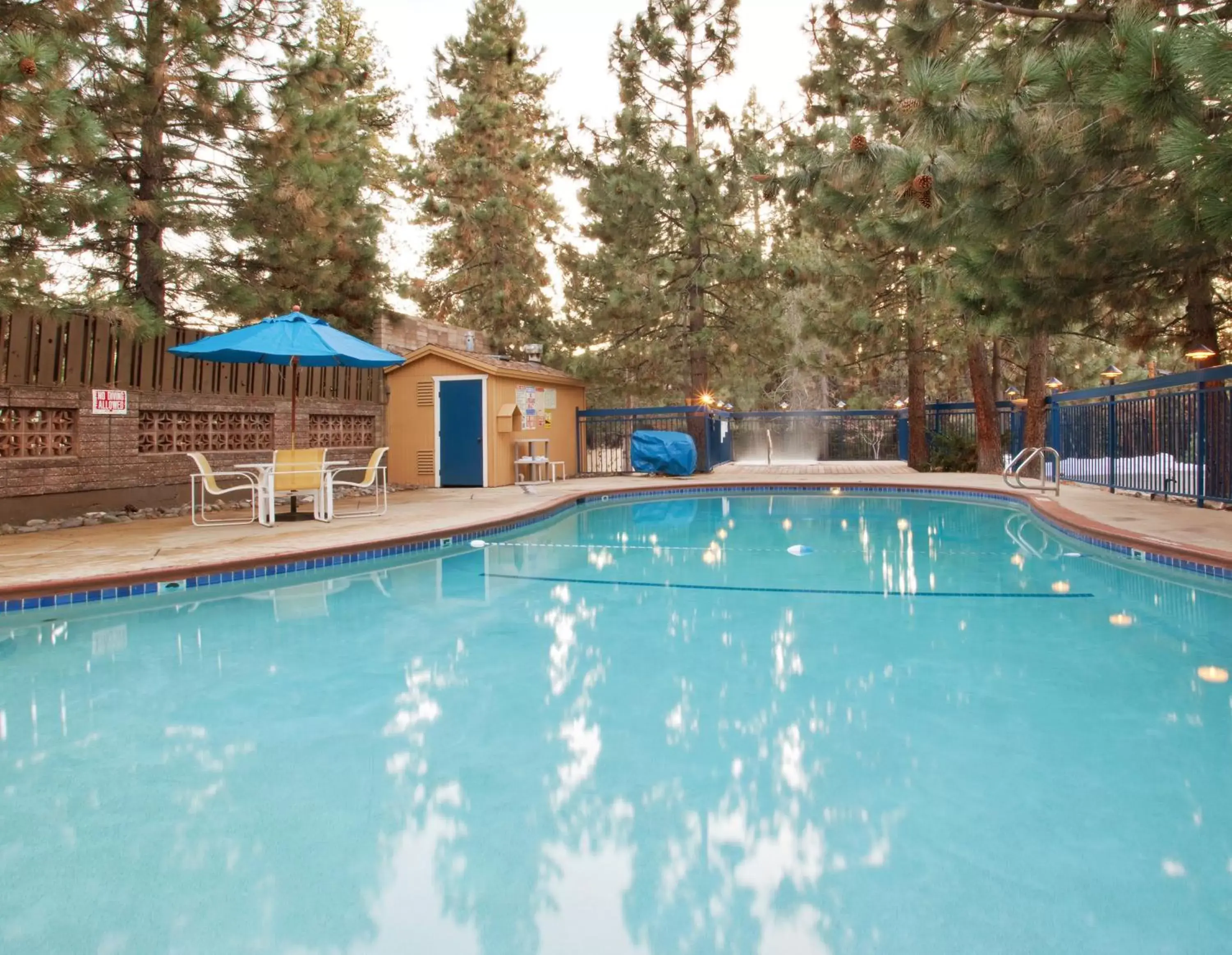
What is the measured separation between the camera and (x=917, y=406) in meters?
17.3

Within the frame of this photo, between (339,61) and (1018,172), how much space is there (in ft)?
24.4

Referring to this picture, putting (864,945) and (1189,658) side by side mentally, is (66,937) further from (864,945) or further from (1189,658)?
(1189,658)

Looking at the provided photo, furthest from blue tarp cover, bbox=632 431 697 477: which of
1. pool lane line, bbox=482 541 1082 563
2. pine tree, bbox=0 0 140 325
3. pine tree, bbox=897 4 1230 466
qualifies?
pine tree, bbox=0 0 140 325

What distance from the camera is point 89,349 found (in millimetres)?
8773

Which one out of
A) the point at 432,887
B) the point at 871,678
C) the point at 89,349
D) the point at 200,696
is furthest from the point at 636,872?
the point at 89,349

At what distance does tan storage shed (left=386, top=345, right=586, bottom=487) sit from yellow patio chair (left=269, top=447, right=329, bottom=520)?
16.5 feet

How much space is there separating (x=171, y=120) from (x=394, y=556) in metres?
6.08

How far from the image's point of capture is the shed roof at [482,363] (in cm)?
1359

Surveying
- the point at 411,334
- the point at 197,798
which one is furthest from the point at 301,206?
the point at 197,798

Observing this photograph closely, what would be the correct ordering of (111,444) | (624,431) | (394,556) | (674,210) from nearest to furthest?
(394,556), (111,444), (674,210), (624,431)

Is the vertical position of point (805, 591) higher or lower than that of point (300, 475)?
lower

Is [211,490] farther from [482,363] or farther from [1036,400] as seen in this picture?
[1036,400]

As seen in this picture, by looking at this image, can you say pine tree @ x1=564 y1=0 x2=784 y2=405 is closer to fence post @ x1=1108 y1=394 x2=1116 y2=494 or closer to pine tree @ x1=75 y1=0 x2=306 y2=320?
fence post @ x1=1108 y1=394 x2=1116 y2=494

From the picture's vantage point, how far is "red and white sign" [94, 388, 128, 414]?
28.9ft
